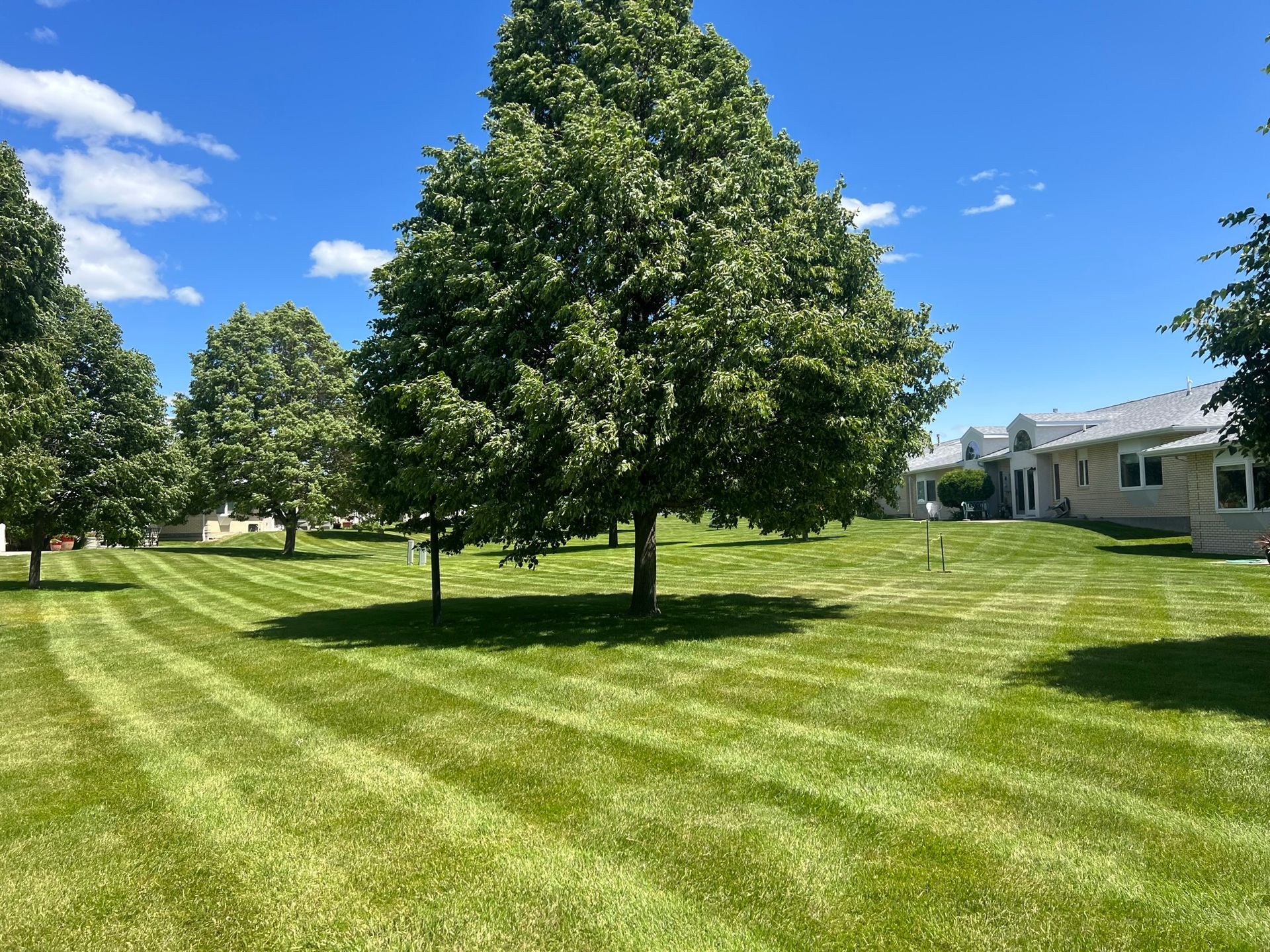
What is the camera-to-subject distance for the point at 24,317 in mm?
14945

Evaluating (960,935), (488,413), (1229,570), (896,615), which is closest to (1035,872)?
(960,935)

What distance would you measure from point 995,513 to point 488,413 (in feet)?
126

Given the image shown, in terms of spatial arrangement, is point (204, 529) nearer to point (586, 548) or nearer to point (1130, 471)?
point (586, 548)

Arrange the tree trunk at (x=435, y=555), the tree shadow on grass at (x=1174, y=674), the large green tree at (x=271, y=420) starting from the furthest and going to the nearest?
1. the large green tree at (x=271, y=420)
2. the tree trunk at (x=435, y=555)
3. the tree shadow on grass at (x=1174, y=674)

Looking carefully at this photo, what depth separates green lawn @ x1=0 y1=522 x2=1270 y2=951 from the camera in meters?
4.24

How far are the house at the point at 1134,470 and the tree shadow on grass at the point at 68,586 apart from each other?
23.4 metres

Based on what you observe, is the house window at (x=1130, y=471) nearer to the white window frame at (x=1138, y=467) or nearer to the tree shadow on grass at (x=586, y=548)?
the white window frame at (x=1138, y=467)

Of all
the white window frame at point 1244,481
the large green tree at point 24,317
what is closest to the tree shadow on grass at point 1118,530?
the white window frame at point 1244,481

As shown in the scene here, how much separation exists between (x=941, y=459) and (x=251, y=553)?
41229 mm

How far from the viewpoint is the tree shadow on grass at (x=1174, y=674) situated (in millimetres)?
8141

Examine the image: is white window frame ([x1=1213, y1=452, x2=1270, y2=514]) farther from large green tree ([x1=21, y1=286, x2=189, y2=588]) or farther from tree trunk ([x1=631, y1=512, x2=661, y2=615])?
large green tree ([x1=21, y1=286, x2=189, y2=588])

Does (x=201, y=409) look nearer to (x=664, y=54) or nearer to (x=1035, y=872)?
(x=664, y=54)

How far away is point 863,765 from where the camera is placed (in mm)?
6406

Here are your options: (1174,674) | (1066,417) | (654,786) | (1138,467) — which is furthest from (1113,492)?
(654,786)
